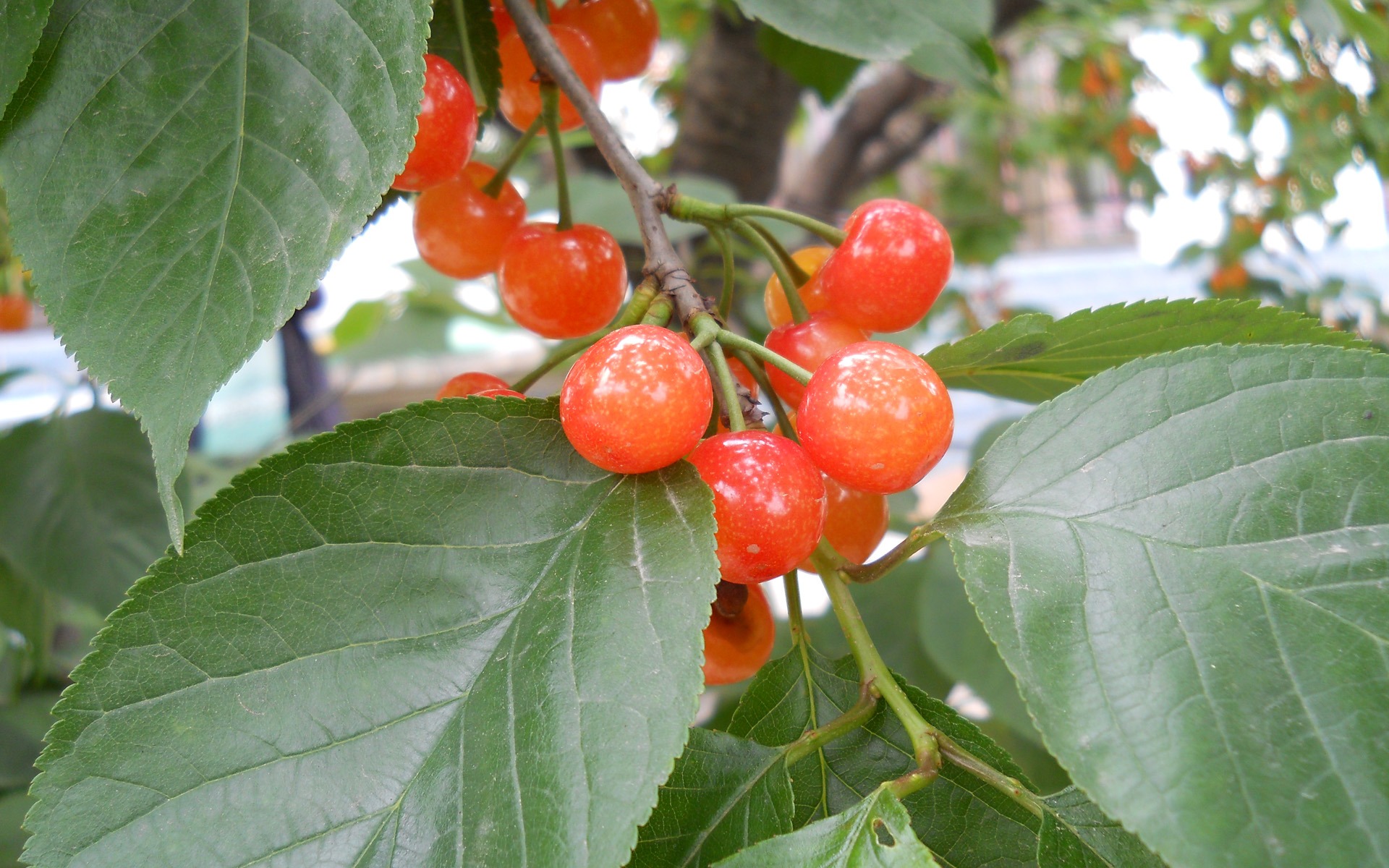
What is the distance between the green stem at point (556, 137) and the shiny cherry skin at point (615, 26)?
130mm

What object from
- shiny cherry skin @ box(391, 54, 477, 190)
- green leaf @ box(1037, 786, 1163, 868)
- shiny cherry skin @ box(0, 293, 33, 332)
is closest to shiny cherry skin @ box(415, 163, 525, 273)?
shiny cherry skin @ box(391, 54, 477, 190)

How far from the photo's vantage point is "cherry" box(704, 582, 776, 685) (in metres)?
0.60

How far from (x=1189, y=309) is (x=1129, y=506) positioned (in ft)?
0.53

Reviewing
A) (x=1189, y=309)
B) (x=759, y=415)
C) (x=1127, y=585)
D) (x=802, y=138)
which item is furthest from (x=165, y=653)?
(x=802, y=138)

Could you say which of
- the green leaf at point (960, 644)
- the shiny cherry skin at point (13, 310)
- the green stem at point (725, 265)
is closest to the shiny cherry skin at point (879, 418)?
the green stem at point (725, 265)

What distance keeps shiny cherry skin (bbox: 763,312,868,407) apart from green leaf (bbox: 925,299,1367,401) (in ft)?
0.18

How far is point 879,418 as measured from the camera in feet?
1.61

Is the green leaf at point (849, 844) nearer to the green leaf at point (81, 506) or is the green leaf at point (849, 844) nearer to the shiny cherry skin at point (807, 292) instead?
the shiny cherry skin at point (807, 292)

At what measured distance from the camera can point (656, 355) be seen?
47cm

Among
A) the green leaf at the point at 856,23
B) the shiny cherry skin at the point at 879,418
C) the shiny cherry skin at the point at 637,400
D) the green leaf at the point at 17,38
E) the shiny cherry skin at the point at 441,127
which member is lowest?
the shiny cherry skin at the point at 879,418

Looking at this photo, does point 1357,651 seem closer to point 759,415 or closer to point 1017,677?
point 1017,677

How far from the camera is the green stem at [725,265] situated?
0.62m

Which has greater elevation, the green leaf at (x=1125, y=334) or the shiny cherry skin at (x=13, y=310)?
the shiny cherry skin at (x=13, y=310)

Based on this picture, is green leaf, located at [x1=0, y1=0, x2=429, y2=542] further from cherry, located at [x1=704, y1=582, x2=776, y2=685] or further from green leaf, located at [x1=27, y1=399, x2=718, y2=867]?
cherry, located at [x1=704, y1=582, x2=776, y2=685]
